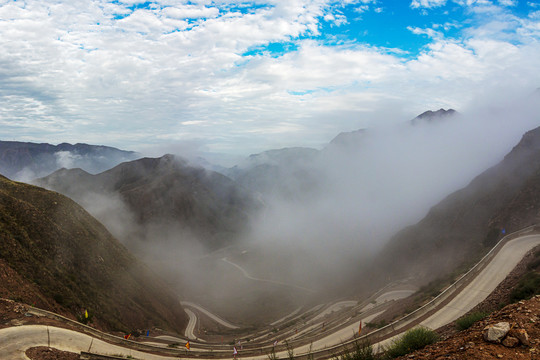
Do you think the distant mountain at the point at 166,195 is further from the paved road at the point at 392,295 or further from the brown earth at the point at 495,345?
the brown earth at the point at 495,345

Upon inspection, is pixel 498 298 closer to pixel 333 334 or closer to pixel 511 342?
pixel 511 342

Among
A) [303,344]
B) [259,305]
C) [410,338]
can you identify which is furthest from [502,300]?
[259,305]

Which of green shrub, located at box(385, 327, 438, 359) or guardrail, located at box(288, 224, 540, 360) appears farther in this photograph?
guardrail, located at box(288, 224, 540, 360)

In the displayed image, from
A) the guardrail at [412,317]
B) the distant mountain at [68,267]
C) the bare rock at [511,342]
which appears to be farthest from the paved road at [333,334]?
the bare rock at [511,342]

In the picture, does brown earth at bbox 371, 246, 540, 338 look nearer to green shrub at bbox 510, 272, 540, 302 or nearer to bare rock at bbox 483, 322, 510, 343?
green shrub at bbox 510, 272, 540, 302

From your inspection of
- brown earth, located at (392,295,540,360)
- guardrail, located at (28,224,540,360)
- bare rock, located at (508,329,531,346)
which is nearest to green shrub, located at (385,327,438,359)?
brown earth, located at (392,295,540,360)
